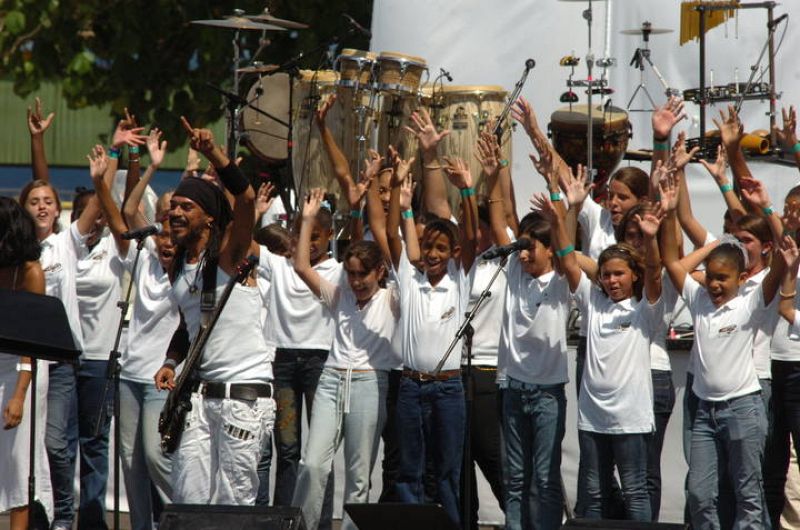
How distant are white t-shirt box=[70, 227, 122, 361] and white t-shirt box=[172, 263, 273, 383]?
185cm

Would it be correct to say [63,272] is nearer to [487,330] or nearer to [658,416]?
[487,330]

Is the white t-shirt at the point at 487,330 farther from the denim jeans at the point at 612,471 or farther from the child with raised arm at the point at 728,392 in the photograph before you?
the child with raised arm at the point at 728,392

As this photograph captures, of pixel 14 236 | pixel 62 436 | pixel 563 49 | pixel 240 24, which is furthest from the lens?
pixel 563 49

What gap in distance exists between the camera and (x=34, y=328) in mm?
6469

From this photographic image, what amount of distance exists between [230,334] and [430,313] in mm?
1491

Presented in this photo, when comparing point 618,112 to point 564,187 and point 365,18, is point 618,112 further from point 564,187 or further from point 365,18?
point 365,18

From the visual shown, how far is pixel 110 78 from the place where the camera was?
16281 millimetres

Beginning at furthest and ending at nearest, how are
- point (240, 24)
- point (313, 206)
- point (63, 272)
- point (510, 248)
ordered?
1. point (240, 24)
2. point (63, 272)
3. point (313, 206)
4. point (510, 248)

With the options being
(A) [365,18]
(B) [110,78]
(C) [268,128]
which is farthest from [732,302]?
(B) [110,78]

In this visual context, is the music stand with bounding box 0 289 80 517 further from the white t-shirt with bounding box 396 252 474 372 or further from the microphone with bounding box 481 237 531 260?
the microphone with bounding box 481 237 531 260

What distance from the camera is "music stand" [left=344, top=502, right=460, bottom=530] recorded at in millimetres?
6910

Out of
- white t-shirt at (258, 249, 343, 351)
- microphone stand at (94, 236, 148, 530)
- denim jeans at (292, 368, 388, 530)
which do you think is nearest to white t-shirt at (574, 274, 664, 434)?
denim jeans at (292, 368, 388, 530)

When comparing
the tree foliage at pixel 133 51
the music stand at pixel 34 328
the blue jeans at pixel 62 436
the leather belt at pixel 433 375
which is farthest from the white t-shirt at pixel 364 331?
the tree foliage at pixel 133 51

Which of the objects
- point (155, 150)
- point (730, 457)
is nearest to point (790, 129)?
point (730, 457)
